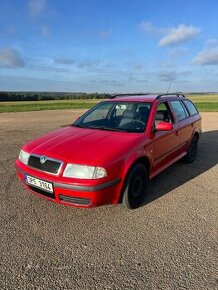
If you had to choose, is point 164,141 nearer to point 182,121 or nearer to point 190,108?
point 182,121

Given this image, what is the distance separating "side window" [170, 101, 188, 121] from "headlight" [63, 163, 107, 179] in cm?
284

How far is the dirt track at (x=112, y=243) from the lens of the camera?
2.50 metres

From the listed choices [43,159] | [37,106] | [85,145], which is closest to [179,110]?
[85,145]

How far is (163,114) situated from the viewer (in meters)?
5.14

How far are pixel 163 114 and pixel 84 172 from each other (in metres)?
2.45

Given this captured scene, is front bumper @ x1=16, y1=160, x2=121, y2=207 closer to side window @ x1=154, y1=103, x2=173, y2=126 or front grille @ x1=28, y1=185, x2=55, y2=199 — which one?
front grille @ x1=28, y1=185, x2=55, y2=199

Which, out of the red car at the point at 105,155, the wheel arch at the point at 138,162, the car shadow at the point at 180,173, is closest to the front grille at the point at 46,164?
the red car at the point at 105,155

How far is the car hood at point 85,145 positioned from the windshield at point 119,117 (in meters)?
0.27

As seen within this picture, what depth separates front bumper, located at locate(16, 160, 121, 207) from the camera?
3.28 metres

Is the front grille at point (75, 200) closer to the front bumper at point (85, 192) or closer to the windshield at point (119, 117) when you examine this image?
the front bumper at point (85, 192)

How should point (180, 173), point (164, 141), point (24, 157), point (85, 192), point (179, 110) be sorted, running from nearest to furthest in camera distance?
point (85, 192)
point (24, 157)
point (164, 141)
point (180, 173)
point (179, 110)

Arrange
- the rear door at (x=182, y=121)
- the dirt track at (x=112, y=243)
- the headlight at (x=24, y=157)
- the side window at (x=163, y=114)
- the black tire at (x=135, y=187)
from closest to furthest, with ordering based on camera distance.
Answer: the dirt track at (x=112, y=243)
the black tire at (x=135, y=187)
the headlight at (x=24, y=157)
the side window at (x=163, y=114)
the rear door at (x=182, y=121)

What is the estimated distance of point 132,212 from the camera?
3822 mm

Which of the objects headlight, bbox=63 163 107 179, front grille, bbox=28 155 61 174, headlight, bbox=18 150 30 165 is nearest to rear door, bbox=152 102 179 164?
headlight, bbox=63 163 107 179
